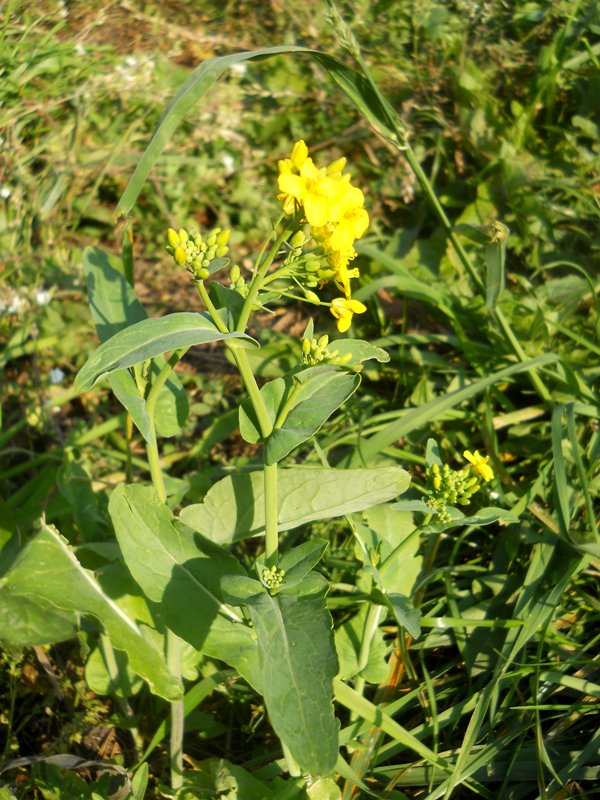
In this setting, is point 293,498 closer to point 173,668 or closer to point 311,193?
point 173,668

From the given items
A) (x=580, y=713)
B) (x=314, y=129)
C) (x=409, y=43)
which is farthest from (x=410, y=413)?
(x=409, y=43)

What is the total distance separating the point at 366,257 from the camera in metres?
3.40

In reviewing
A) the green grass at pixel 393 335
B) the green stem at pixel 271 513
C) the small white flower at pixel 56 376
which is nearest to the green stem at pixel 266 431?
the green stem at pixel 271 513

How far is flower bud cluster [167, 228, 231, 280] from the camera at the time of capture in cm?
148

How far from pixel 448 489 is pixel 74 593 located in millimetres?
948

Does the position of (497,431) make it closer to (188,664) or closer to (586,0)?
(188,664)

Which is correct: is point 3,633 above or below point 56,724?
above

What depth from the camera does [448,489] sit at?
1.84 meters

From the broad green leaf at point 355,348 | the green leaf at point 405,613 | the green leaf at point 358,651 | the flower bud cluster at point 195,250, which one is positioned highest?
the flower bud cluster at point 195,250

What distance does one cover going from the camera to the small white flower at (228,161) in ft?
12.9

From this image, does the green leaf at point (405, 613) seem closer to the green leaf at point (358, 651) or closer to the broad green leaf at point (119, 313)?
the green leaf at point (358, 651)

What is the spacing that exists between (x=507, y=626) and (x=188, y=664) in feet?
3.01

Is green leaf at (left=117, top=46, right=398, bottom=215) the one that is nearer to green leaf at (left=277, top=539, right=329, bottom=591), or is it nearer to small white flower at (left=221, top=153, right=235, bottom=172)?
green leaf at (left=277, top=539, right=329, bottom=591)

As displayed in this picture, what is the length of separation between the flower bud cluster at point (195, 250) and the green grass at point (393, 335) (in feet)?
3.35
